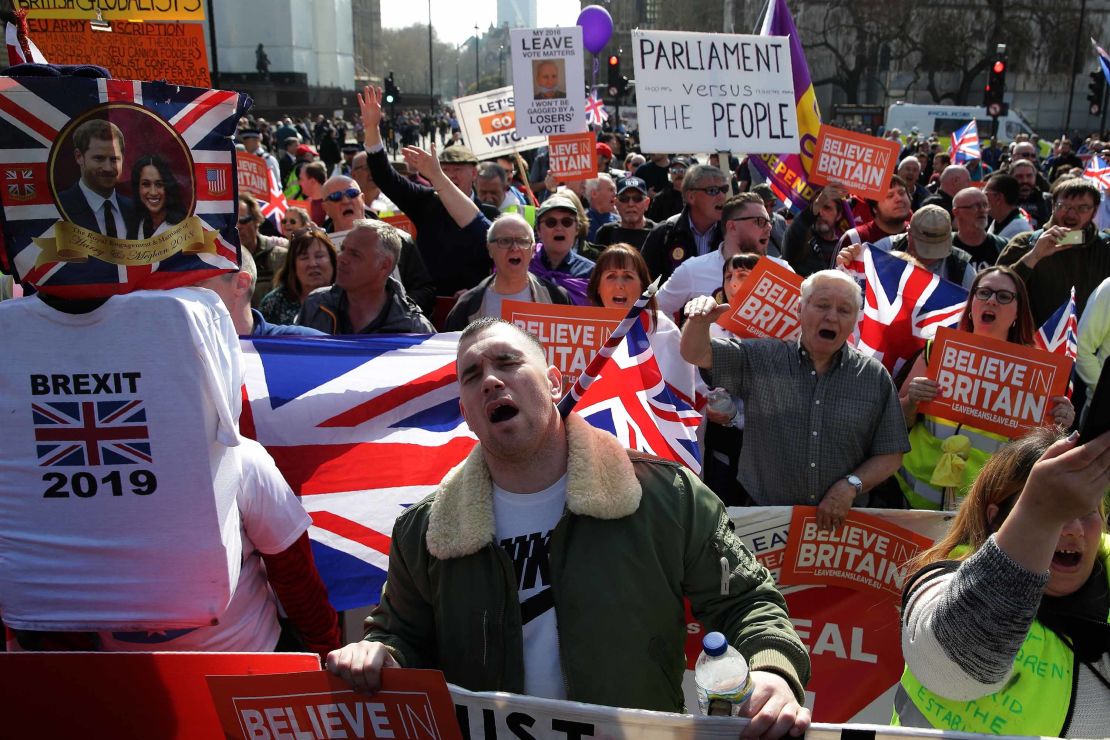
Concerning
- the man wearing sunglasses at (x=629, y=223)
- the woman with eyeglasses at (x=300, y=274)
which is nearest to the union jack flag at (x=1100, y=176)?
the man wearing sunglasses at (x=629, y=223)

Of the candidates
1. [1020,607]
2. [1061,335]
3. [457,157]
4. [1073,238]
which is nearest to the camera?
[1020,607]

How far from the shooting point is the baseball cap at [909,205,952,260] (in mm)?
5613

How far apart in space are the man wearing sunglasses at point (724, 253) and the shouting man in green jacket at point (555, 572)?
3162 mm

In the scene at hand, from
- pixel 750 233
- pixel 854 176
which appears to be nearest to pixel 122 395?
pixel 750 233

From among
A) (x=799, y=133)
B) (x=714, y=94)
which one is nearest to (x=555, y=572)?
(x=714, y=94)

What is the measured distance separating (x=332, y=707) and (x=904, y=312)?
374 cm

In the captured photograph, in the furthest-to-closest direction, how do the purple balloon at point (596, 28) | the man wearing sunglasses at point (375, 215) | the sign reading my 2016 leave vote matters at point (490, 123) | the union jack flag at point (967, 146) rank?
the purple balloon at point (596, 28)
the union jack flag at point (967, 146)
the sign reading my 2016 leave vote matters at point (490, 123)
the man wearing sunglasses at point (375, 215)

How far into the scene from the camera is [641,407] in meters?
3.97

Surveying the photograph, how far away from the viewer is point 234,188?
8.09ft

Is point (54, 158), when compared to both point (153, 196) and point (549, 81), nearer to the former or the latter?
point (153, 196)

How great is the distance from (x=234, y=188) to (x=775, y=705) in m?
1.76

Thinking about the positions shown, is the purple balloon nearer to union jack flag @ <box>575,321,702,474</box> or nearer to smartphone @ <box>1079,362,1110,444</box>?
union jack flag @ <box>575,321,702,474</box>

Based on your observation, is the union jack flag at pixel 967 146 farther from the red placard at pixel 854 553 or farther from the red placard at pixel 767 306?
the red placard at pixel 854 553

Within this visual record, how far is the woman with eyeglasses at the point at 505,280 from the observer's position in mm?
4988
